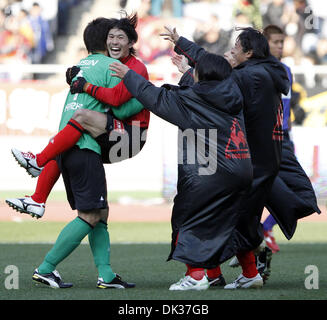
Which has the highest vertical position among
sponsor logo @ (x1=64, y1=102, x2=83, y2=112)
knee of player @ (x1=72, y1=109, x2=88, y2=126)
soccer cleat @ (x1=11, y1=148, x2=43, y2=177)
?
sponsor logo @ (x1=64, y1=102, x2=83, y2=112)

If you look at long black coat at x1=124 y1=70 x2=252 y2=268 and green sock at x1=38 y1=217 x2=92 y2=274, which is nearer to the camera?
long black coat at x1=124 y1=70 x2=252 y2=268

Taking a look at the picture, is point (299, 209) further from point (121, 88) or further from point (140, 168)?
point (140, 168)

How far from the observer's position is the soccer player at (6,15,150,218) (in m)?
6.33

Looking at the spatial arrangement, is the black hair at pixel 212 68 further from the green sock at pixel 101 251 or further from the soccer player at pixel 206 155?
the green sock at pixel 101 251

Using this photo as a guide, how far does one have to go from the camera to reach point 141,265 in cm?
835

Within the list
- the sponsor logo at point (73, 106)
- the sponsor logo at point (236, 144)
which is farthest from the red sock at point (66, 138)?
the sponsor logo at point (236, 144)

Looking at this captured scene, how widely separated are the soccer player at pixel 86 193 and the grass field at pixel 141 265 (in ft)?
0.61

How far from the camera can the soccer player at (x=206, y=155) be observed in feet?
20.0

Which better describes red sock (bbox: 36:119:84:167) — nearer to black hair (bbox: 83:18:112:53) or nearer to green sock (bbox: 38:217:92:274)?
green sock (bbox: 38:217:92:274)

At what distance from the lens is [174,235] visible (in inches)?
249

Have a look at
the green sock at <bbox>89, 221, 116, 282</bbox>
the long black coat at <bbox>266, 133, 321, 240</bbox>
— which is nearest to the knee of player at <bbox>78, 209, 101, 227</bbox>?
the green sock at <bbox>89, 221, 116, 282</bbox>

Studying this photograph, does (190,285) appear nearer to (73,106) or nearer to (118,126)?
(118,126)

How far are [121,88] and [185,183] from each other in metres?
0.86

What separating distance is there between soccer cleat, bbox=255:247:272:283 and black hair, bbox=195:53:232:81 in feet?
5.60
